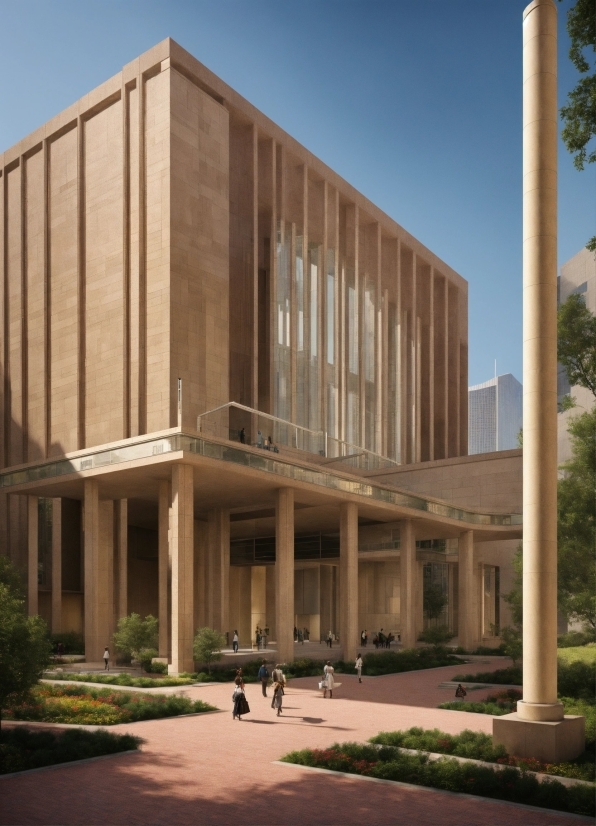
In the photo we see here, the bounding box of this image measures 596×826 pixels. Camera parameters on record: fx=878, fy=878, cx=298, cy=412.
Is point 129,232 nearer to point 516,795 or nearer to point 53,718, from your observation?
point 53,718

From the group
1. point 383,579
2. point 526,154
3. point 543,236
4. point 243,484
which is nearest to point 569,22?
point 526,154

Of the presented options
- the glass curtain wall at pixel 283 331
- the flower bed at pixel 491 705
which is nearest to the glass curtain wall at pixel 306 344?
the glass curtain wall at pixel 283 331

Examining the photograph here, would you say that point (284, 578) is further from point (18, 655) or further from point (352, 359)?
point (352, 359)

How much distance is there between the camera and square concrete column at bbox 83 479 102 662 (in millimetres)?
41938

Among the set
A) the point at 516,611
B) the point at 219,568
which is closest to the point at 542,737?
the point at 516,611

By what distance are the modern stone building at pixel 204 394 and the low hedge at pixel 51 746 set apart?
18.3 meters

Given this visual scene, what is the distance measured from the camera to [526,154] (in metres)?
19.2

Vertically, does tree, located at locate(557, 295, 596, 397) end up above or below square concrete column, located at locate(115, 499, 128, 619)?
above

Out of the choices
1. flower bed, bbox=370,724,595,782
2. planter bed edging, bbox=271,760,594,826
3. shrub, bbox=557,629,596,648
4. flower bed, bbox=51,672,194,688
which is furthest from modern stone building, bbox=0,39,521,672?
planter bed edging, bbox=271,760,594,826

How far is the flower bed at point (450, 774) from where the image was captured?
567 inches

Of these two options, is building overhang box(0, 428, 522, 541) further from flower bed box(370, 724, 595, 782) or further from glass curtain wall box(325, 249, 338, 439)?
flower bed box(370, 724, 595, 782)

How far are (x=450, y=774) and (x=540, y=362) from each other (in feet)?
27.5

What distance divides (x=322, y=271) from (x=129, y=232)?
19.0 m

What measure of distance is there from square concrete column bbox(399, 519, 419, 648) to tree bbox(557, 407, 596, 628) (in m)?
24.1
